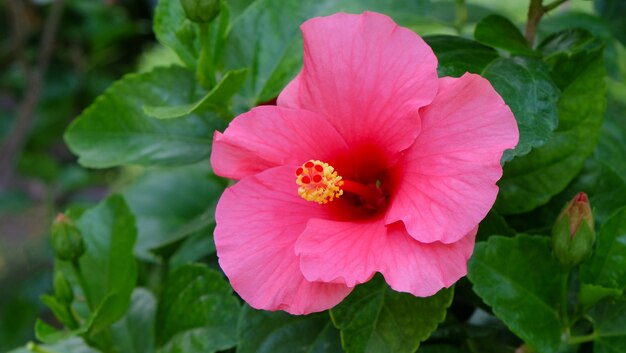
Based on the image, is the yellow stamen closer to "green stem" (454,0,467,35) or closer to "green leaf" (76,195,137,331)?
"green leaf" (76,195,137,331)

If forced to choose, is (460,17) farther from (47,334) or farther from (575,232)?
(47,334)

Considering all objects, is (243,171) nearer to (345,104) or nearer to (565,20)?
(345,104)

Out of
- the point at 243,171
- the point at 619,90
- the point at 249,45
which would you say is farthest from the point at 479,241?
the point at 619,90

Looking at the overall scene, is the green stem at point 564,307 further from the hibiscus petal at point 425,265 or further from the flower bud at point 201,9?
the flower bud at point 201,9

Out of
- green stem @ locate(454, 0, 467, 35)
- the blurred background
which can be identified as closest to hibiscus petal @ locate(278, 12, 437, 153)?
green stem @ locate(454, 0, 467, 35)

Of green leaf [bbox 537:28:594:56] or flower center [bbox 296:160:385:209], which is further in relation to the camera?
green leaf [bbox 537:28:594:56]

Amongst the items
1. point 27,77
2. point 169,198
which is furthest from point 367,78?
point 27,77
